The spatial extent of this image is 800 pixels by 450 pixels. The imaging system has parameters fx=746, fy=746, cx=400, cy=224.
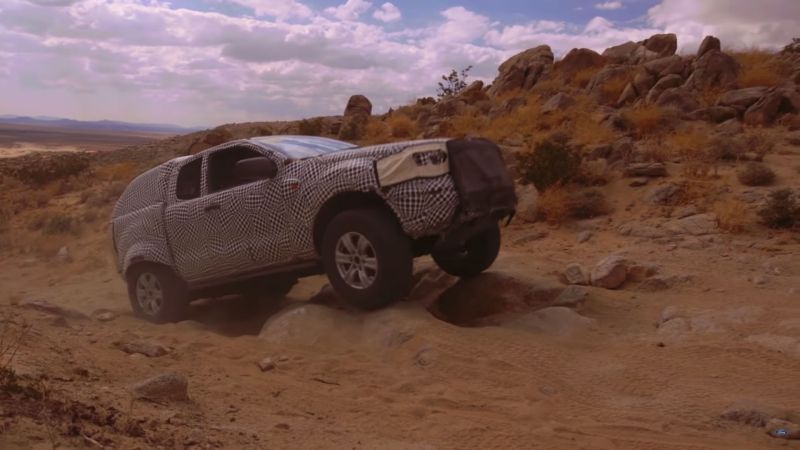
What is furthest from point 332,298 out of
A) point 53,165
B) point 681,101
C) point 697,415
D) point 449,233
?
point 53,165

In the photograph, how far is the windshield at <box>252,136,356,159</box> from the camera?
7.30 m

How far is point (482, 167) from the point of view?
6.70 metres

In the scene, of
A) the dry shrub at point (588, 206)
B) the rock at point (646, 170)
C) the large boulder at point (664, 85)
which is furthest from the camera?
the large boulder at point (664, 85)

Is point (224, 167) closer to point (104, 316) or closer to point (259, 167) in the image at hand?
point (259, 167)

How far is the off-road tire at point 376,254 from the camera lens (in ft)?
20.9

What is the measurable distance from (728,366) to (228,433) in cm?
376

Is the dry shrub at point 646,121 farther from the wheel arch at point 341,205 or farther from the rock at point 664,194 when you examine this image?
the wheel arch at point 341,205

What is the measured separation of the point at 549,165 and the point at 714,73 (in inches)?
318

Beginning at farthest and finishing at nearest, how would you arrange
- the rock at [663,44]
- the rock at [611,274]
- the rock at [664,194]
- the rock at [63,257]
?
the rock at [663,44] → the rock at [63,257] → the rock at [664,194] → the rock at [611,274]

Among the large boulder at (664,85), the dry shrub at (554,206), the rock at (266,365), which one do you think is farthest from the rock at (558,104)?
the rock at (266,365)

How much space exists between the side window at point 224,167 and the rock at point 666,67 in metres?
14.1

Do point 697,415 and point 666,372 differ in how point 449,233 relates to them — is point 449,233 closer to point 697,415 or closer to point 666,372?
point 666,372

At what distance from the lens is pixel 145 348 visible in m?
6.30

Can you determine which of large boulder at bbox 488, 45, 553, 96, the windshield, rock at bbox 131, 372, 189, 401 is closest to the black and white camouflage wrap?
the windshield
